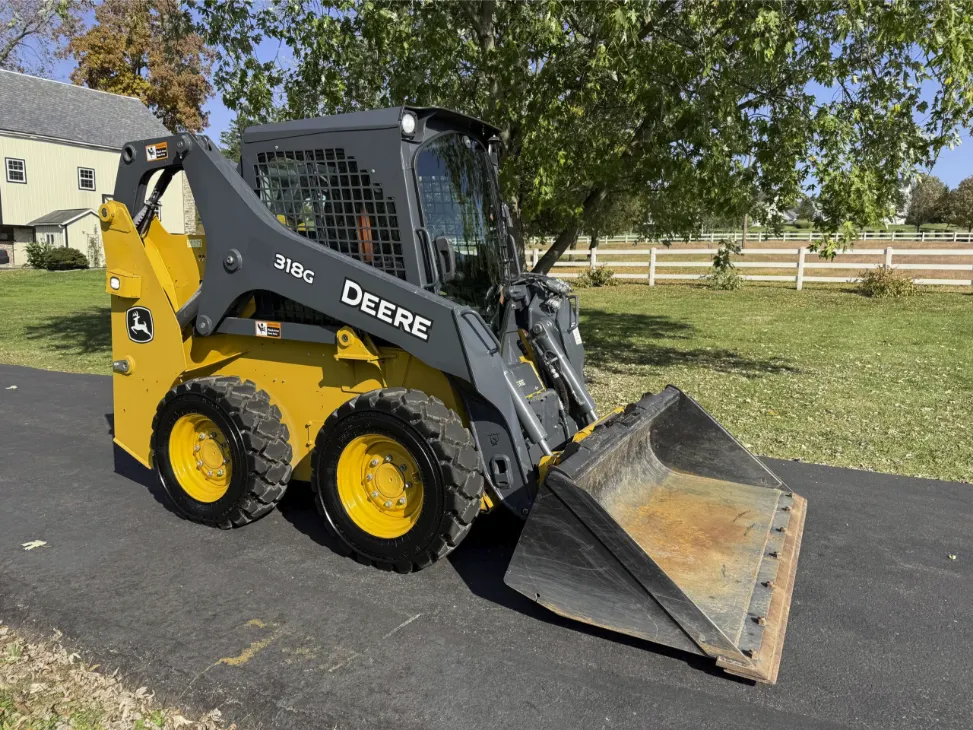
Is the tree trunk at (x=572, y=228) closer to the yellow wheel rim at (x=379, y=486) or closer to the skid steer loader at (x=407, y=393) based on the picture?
the skid steer loader at (x=407, y=393)

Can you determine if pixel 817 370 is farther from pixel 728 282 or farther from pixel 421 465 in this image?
pixel 728 282

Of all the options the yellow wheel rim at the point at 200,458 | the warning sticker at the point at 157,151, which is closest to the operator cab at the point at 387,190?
the warning sticker at the point at 157,151

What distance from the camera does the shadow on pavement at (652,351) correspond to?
11.2 meters

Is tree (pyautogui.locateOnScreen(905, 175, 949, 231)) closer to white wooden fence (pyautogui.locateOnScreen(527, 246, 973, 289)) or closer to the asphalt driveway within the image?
white wooden fence (pyautogui.locateOnScreen(527, 246, 973, 289))

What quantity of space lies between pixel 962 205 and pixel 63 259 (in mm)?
52426

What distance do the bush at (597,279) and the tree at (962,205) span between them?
34057 mm

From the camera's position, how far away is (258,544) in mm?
4703

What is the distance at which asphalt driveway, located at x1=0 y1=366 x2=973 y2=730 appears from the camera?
3.15 metres

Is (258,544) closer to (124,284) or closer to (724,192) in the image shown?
(124,284)

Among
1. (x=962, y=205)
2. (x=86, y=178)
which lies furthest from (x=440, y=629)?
(x=962, y=205)

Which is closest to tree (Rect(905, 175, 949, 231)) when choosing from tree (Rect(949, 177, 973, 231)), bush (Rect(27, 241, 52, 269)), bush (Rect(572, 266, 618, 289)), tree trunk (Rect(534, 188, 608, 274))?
tree (Rect(949, 177, 973, 231))

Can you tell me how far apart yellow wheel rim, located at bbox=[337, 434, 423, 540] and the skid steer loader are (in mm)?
12

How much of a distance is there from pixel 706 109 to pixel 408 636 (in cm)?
582

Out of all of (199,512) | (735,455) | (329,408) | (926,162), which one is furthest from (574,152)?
(199,512)
